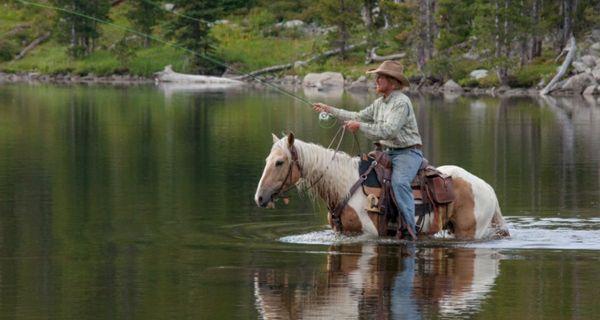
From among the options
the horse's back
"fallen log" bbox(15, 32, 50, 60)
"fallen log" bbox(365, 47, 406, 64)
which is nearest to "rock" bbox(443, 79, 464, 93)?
"fallen log" bbox(365, 47, 406, 64)

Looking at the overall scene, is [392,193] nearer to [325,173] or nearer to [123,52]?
[325,173]

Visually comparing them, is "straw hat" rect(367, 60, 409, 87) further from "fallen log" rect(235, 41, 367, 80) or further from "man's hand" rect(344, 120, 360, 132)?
"fallen log" rect(235, 41, 367, 80)

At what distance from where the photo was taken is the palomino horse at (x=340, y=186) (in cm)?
1299

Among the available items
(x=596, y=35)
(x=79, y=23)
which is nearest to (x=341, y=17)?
(x=596, y=35)

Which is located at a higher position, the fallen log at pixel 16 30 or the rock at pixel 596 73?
the fallen log at pixel 16 30

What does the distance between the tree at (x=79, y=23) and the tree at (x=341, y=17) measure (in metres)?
13.8

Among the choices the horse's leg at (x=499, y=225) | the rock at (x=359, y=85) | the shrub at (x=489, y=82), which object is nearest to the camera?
the horse's leg at (x=499, y=225)

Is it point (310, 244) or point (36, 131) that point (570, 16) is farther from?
point (310, 244)

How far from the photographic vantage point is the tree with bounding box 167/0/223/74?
71.3 metres

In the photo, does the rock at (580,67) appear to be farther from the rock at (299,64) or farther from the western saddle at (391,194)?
the western saddle at (391,194)

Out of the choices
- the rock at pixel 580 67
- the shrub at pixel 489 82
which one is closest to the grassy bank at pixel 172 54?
the shrub at pixel 489 82

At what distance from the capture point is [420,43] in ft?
212

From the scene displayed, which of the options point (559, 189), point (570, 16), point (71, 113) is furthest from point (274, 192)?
Answer: point (570, 16)

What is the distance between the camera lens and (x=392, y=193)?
42.5 ft
